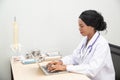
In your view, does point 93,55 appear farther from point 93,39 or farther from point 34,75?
point 34,75

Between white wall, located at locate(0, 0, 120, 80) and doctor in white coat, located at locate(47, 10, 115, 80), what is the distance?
1.93ft

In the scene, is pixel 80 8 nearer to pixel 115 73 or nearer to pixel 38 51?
pixel 38 51

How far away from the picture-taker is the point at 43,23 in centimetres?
242

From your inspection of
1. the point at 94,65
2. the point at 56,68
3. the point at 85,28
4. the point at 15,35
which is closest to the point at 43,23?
the point at 15,35

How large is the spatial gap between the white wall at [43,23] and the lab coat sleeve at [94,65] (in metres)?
0.80

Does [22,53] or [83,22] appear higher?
[83,22]

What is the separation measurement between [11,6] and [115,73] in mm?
1347

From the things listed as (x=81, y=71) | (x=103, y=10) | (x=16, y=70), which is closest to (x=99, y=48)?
(x=81, y=71)

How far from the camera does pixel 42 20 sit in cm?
241

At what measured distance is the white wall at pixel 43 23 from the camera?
91.0 inches

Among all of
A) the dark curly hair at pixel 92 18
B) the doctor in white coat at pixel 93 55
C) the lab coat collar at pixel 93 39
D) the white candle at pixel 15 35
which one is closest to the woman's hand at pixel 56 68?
the doctor in white coat at pixel 93 55

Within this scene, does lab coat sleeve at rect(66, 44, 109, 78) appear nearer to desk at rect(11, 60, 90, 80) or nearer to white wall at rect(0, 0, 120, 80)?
desk at rect(11, 60, 90, 80)

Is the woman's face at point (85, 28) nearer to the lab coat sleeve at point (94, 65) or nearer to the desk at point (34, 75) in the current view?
the lab coat sleeve at point (94, 65)

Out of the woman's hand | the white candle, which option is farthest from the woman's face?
the white candle
